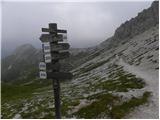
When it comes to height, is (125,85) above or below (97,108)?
above

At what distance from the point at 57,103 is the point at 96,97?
16155mm

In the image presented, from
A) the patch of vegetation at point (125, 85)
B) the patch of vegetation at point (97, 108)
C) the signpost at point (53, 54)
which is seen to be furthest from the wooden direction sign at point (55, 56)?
the patch of vegetation at point (125, 85)

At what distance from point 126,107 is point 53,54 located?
43.7 feet

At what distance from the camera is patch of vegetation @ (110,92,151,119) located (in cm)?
2882

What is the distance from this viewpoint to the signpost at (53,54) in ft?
65.3

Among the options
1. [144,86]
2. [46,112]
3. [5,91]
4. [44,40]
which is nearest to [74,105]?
[46,112]

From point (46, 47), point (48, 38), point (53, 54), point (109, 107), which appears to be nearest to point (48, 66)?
point (53, 54)

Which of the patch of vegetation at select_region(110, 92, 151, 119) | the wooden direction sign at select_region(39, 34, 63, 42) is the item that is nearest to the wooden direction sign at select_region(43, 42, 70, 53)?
the wooden direction sign at select_region(39, 34, 63, 42)

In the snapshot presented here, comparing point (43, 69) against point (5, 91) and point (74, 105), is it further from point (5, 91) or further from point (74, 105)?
point (5, 91)

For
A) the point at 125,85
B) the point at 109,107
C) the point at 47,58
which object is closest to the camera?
the point at 47,58

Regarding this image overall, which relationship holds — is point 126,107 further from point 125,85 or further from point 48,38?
point 125,85

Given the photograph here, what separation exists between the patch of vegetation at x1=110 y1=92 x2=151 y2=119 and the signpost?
962cm

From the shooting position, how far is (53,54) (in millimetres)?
20109

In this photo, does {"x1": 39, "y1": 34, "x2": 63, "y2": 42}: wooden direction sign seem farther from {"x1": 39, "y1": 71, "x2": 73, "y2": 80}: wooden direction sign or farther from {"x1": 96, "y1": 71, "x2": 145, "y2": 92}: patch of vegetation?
{"x1": 96, "y1": 71, "x2": 145, "y2": 92}: patch of vegetation
